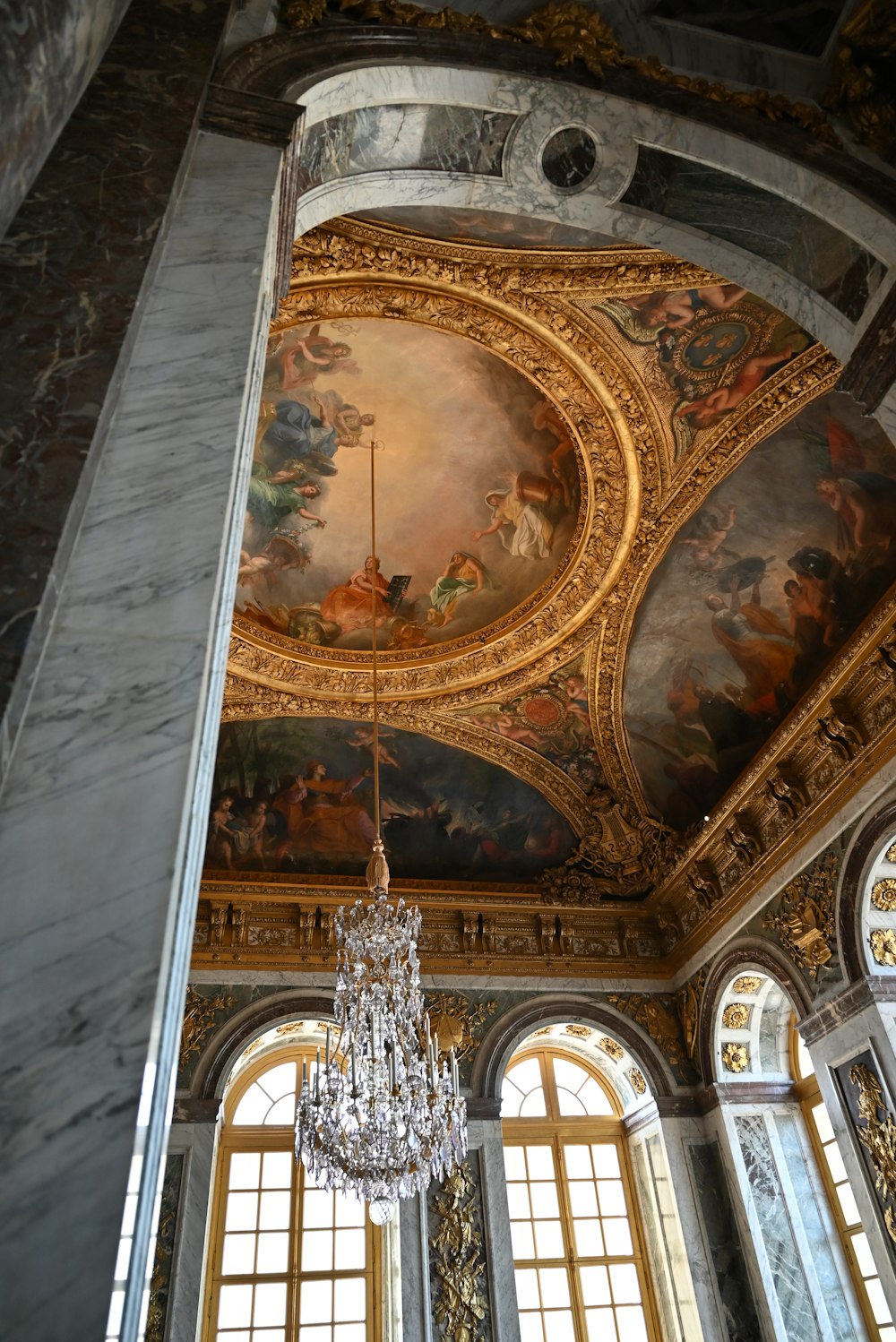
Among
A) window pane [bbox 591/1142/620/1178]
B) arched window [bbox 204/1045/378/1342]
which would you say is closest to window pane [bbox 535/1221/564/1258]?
window pane [bbox 591/1142/620/1178]

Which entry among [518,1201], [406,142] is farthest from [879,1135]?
[406,142]

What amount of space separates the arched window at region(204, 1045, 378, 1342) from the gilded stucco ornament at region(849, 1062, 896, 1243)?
4.81m

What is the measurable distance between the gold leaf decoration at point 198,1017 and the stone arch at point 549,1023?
106 inches

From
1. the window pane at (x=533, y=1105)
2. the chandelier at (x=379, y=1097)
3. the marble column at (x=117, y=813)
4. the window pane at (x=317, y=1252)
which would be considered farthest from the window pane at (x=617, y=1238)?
the marble column at (x=117, y=813)

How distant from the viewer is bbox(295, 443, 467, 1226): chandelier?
6391 millimetres

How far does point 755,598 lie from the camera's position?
Answer: 349 inches

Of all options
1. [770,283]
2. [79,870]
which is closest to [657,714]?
[770,283]

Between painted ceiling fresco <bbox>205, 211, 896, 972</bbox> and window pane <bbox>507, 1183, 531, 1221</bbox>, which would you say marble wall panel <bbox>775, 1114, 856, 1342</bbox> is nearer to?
painted ceiling fresco <bbox>205, 211, 896, 972</bbox>

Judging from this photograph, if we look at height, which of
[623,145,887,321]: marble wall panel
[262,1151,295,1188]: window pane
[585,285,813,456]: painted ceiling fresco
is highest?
[585,285,813,456]: painted ceiling fresco

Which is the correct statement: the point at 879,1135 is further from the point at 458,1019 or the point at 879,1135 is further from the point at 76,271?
the point at 76,271

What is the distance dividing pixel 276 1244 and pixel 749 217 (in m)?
9.60

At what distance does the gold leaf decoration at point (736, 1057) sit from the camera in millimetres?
9570

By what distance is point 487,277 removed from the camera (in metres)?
6.91

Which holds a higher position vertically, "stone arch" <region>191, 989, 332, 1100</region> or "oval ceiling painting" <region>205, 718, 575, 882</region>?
"oval ceiling painting" <region>205, 718, 575, 882</region>
